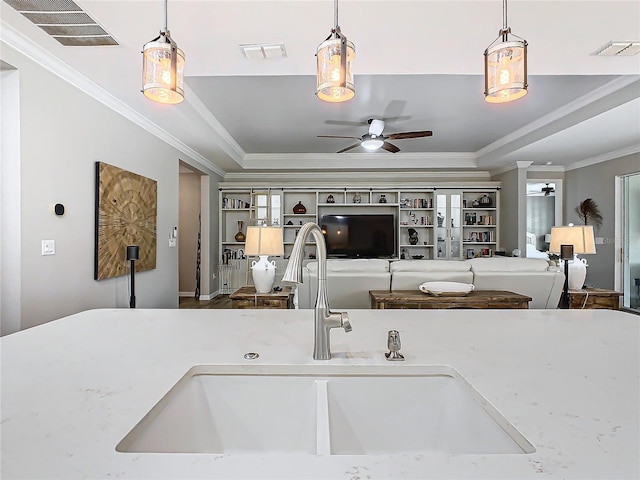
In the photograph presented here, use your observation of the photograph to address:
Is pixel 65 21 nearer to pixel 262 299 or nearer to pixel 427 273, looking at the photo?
pixel 262 299

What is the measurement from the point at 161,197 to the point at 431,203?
5.02 meters

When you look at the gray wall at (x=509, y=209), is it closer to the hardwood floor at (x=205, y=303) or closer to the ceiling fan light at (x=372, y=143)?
the ceiling fan light at (x=372, y=143)

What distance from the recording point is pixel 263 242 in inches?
147

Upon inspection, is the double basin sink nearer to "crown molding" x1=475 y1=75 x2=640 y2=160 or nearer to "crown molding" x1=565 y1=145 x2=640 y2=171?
"crown molding" x1=475 y1=75 x2=640 y2=160

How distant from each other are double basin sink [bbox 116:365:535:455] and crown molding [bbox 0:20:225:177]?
2.54 m

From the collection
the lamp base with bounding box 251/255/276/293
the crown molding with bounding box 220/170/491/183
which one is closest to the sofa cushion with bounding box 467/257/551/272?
the lamp base with bounding box 251/255/276/293

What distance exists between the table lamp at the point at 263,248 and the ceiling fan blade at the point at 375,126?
1922 millimetres

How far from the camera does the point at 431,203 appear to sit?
24.6ft

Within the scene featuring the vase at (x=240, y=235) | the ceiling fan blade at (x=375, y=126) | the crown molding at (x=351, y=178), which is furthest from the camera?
the vase at (x=240, y=235)

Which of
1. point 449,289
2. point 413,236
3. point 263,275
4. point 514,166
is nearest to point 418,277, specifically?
point 449,289

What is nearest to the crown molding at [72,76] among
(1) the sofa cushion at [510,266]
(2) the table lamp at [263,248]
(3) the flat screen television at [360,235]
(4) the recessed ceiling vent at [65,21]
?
(4) the recessed ceiling vent at [65,21]

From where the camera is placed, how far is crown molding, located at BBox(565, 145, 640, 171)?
17.5 feet

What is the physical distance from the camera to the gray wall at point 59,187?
8.03ft

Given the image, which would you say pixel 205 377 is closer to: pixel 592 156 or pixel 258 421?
pixel 258 421
